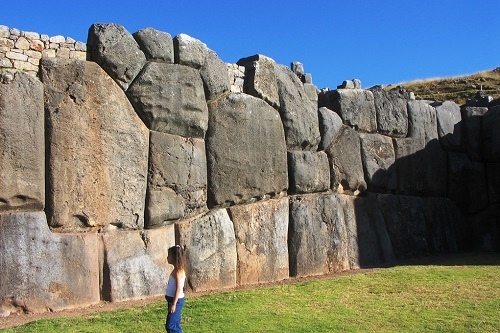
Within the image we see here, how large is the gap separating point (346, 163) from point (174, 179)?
5.26m

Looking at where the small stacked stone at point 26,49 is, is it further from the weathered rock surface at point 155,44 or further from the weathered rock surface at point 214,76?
the weathered rock surface at point 214,76

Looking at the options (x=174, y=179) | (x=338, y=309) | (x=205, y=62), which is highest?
(x=205, y=62)

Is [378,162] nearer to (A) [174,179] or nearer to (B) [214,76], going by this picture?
(B) [214,76]

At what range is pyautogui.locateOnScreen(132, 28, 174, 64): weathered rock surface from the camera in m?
11.7

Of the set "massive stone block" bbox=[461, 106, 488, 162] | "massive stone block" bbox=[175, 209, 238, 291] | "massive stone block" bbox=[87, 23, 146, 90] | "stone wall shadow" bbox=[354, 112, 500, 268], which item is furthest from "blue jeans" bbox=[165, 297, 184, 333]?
"massive stone block" bbox=[461, 106, 488, 162]

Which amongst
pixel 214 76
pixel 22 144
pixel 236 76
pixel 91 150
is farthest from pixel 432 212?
pixel 22 144

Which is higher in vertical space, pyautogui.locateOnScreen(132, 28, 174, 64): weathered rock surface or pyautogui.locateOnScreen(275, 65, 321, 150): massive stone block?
pyautogui.locateOnScreen(132, 28, 174, 64): weathered rock surface

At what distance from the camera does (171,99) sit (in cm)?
1182

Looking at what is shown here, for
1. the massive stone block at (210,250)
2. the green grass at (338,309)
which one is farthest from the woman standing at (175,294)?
the massive stone block at (210,250)

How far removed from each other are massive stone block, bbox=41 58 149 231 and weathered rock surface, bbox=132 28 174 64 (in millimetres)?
1040

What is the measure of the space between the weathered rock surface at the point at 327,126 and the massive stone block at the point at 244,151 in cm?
158

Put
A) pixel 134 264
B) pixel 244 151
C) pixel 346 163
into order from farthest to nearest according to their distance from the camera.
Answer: pixel 346 163, pixel 244 151, pixel 134 264

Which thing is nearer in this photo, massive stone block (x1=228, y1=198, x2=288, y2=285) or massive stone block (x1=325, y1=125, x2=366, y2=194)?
massive stone block (x1=228, y1=198, x2=288, y2=285)

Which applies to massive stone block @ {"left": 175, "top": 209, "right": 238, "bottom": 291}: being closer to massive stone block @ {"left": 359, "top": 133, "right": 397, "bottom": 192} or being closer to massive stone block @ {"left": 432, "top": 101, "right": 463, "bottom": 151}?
massive stone block @ {"left": 359, "top": 133, "right": 397, "bottom": 192}
